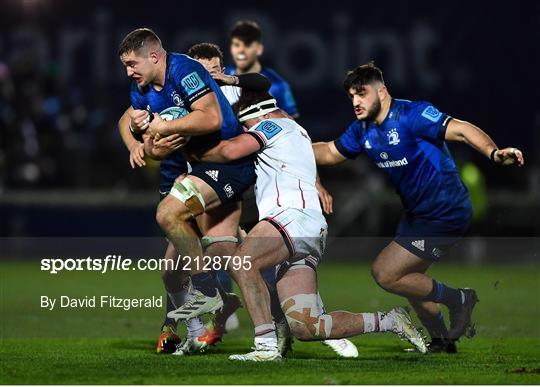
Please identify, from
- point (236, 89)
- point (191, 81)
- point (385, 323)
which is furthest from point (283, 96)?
point (385, 323)

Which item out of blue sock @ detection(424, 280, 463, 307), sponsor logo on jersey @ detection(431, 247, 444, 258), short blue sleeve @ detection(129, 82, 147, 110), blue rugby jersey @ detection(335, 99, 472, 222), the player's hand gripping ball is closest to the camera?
the player's hand gripping ball

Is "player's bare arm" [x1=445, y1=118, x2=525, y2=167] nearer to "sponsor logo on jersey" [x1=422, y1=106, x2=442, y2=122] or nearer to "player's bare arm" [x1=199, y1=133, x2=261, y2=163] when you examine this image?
"sponsor logo on jersey" [x1=422, y1=106, x2=442, y2=122]

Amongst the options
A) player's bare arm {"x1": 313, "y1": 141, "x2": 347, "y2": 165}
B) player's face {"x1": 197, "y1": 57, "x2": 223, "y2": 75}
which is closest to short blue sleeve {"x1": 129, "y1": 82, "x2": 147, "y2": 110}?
player's face {"x1": 197, "y1": 57, "x2": 223, "y2": 75}

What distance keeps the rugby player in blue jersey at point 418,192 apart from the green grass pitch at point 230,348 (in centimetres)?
37

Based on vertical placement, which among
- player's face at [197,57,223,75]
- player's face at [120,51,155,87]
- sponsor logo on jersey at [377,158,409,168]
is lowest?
sponsor logo on jersey at [377,158,409,168]

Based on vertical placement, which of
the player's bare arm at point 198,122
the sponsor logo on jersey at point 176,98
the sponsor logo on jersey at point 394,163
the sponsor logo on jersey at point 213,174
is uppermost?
the sponsor logo on jersey at point 176,98

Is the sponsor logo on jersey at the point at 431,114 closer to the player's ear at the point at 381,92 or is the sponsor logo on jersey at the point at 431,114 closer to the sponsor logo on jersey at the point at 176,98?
the player's ear at the point at 381,92

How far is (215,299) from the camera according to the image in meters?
9.54

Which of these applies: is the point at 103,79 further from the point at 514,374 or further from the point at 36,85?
the point at 514,374

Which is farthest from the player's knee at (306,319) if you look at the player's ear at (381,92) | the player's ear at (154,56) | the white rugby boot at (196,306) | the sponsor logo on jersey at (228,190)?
the player's ear at (154,56)

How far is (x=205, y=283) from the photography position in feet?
32.0

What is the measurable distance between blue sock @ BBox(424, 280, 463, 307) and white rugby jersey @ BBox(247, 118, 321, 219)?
143 cm

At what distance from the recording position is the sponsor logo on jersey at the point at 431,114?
33.8ft

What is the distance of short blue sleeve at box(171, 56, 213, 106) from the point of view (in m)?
9.59
